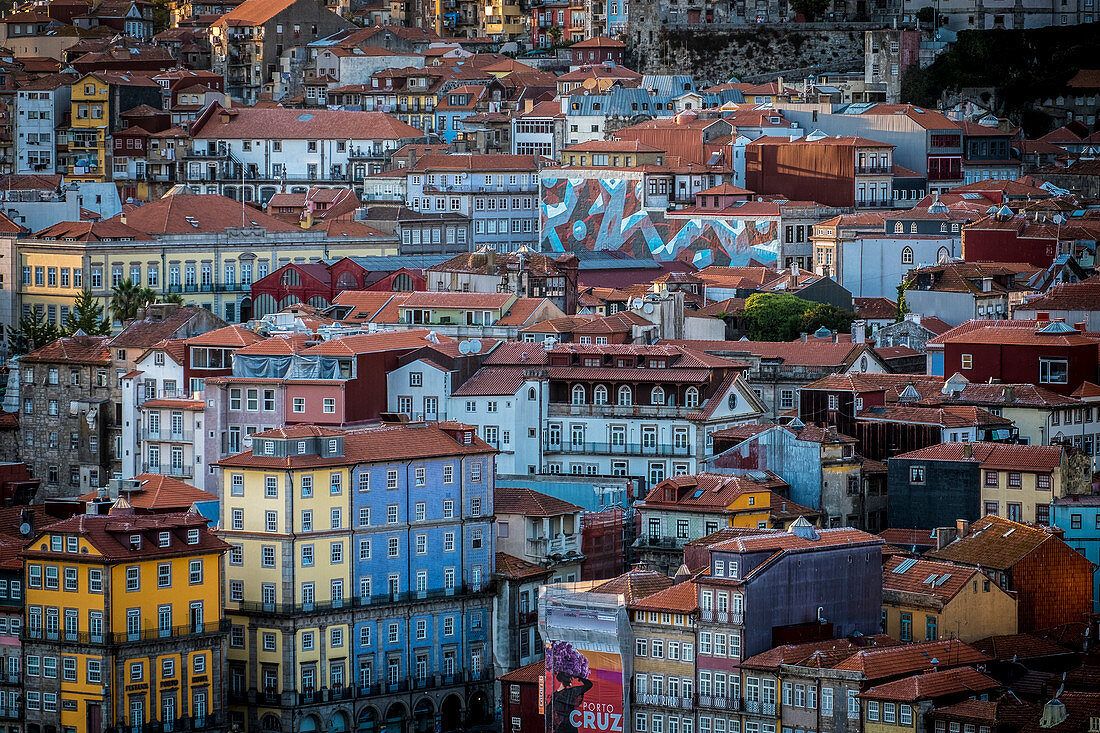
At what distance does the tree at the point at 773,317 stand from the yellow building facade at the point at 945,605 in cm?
3986

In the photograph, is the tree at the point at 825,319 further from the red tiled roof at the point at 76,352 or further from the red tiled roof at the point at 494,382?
the red tiled roof at the point at 76,352

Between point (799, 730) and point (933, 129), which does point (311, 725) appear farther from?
point (933, 129)

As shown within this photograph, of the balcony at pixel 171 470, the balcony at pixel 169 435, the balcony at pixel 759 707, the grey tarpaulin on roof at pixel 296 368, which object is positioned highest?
the grey tarpaulin on roof at pixel 296 368

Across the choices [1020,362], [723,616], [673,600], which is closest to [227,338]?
[673,600]

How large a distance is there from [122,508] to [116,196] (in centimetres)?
7927

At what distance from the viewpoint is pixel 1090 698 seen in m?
93.6

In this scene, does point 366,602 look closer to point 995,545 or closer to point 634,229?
point 995,545

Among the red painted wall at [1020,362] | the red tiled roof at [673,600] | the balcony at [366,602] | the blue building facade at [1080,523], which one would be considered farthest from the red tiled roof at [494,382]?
the red tiled roof at [673,600]

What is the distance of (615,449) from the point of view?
394ft

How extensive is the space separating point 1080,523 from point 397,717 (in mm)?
25292

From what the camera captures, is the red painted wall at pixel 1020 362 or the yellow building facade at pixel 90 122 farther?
the yellow building facade at pixel 90 122

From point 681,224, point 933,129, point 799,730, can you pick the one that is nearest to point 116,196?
point 681,224

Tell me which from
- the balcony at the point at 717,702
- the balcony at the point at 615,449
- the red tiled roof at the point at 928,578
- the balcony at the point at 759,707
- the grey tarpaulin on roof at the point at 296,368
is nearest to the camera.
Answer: the balcony at the point at 759,707

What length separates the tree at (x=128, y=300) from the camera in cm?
15125
